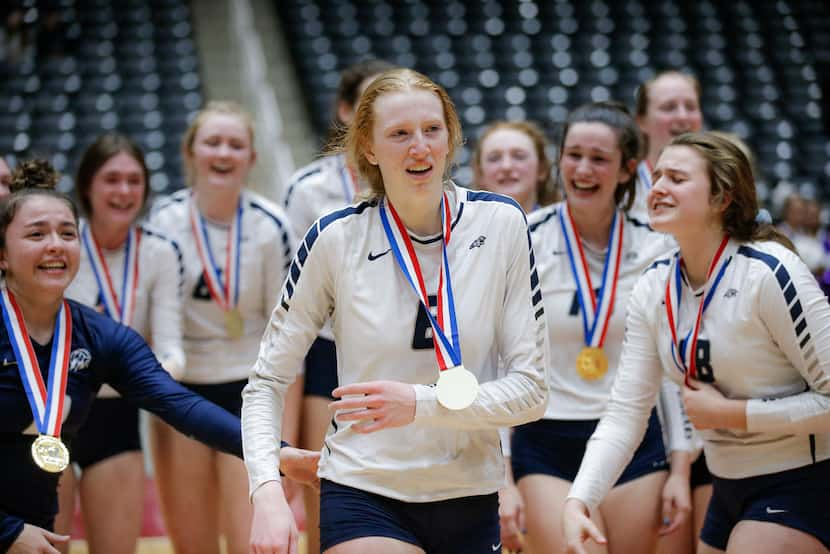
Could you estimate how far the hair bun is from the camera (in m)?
3.33

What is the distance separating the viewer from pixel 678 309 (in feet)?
9.77

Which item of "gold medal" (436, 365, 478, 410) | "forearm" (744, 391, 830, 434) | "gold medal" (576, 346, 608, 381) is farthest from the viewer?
"gold medal" (576, 346, 608, 381)

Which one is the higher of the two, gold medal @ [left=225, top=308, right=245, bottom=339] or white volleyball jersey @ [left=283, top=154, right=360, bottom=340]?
white volleyball jersey @ [left=283, top=154, right=360, bottom=340]

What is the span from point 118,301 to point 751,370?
2410 mm

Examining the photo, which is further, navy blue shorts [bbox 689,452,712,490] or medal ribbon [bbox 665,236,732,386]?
navy blue shorts [bbox 689,452,712,490]

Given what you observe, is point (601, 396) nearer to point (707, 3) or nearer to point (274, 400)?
point (274, 400)

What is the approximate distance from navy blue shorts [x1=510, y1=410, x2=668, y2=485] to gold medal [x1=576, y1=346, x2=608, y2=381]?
0.16 meters

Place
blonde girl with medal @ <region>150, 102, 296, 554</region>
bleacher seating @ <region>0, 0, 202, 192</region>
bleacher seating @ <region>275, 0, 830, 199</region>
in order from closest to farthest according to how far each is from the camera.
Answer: blonde girl with medal @ <region>150, 102, 296, 554</region> < bleacher seating @ <region>0, 0, 202, 192</region> < bleacher seating @ <region>275, 0, 830, 199</region>

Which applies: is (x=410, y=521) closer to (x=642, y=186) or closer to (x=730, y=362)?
(x=730, y=362)

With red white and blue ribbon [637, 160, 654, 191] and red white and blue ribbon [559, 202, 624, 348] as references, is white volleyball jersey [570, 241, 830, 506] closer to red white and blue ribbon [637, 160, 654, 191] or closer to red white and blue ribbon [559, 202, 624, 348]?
red white and blue ribbon [559, 202, 624, 348]

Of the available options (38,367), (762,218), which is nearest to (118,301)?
(38,367)

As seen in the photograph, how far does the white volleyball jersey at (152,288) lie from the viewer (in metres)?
3.86

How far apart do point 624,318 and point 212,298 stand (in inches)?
67.2

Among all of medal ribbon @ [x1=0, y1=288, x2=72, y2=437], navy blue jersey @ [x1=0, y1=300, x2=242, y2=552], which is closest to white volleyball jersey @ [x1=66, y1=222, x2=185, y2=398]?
navy blue jersey @ [x1=0, y1=300, x2=242, y2=552]
